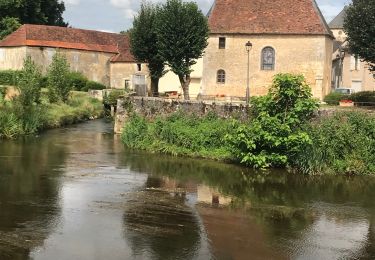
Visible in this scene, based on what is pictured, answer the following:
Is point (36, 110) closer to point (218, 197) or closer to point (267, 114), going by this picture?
point (267, 114)

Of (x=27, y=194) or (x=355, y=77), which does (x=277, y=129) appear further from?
(x=355, y=77)

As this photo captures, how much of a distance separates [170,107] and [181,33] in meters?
5.56

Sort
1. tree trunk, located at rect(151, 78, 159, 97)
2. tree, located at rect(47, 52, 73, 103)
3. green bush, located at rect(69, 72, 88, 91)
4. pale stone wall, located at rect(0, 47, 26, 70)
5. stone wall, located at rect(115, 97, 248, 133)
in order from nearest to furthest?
1. stone wall, located at rect(115, 97, 248, 133)
2. tree trunk, located at rect(151, 78, 159, 97)
3. tree, located at rect(47, 52, 73, 103)
4. green bush, located at rect(69, 72, 88, 91)
5. pale stone wall, located at rect(0, 47, 26, 70)

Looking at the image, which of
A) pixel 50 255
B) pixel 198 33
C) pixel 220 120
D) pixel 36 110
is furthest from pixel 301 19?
pixel 50 255

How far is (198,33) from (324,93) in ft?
37.5

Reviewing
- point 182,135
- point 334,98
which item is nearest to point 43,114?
point 182,135

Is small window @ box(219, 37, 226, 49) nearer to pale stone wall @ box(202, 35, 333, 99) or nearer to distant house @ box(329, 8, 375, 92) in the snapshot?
pale stone wall @ box(202, 35, 333, 99)

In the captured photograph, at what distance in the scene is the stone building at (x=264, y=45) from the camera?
3516 centimetres

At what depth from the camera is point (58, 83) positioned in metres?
37.3

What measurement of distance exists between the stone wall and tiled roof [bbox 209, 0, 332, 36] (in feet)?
33.5

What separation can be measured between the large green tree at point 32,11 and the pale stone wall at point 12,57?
3.88 meters

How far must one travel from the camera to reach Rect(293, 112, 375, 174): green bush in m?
21.2

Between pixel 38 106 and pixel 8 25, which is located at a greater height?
pixel 8 25

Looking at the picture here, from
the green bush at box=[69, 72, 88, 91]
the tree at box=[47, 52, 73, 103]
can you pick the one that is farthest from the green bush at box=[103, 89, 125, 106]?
the green bush at box=[69, 72, 88, 91]
